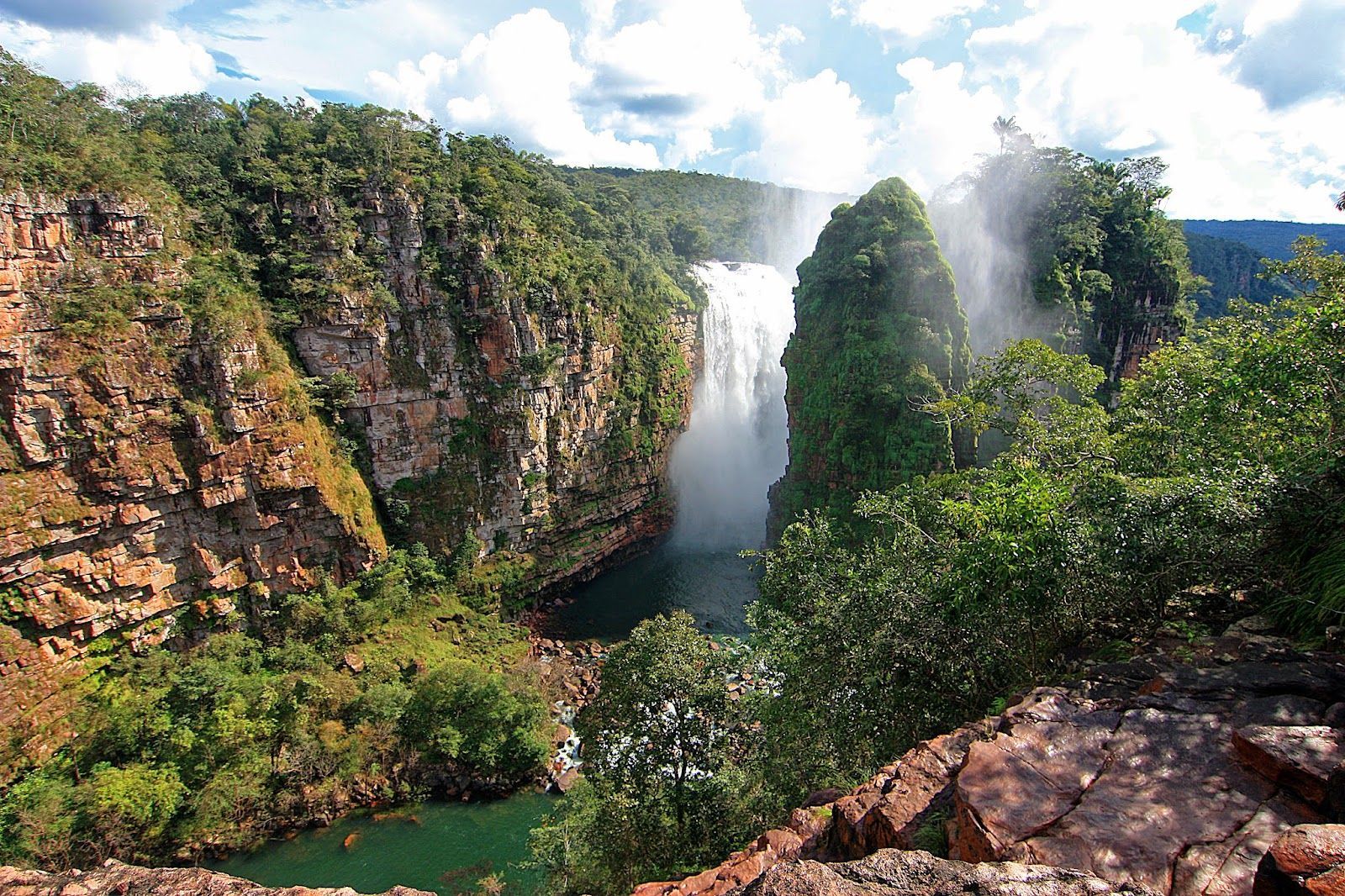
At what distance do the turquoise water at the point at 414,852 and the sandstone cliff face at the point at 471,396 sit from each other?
11.5 metres

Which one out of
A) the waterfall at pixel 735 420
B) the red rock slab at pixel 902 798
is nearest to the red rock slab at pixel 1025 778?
the red rock slab at pixel 902 798

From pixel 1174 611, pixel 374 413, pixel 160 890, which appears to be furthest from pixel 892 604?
pixel 374 413

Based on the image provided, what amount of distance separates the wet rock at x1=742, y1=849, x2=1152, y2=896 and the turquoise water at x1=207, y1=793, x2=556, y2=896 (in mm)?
14174

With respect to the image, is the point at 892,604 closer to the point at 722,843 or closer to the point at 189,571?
the point at 722,843

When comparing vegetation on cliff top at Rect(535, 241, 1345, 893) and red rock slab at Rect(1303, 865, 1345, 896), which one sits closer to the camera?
red rock slab at Rect(1303, 865, 1345, 896)

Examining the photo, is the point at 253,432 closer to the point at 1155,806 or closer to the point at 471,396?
the point at 471,396

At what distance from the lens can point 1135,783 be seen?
4895 mm

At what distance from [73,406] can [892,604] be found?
2256cm

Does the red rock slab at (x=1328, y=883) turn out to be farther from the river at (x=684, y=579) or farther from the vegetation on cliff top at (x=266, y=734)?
the vegetation on cliff top at (x=266, y=734)

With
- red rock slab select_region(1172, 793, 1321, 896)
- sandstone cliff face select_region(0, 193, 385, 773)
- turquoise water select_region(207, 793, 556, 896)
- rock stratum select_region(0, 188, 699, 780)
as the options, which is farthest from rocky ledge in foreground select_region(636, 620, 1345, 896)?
rock stratum select_region(0, 188, 699, 780)

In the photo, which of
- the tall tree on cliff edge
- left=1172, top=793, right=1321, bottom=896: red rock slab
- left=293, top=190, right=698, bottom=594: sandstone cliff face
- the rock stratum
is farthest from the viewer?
the tall tree on cliff edge

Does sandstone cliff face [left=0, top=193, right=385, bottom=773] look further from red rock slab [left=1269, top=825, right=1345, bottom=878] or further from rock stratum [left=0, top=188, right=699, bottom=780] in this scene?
red rock slab [left=1269, top=825, right=1345, bottom=878]

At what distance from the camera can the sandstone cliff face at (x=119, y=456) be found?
17891mm

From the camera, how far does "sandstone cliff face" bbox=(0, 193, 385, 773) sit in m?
17.9
